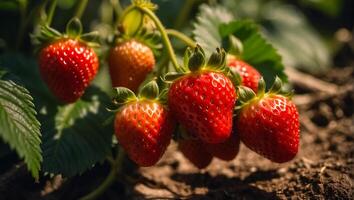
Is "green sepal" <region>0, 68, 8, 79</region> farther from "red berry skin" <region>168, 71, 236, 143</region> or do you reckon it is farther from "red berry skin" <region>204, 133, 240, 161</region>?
"red berry skin" <region>204, 133, 240, 161</region>

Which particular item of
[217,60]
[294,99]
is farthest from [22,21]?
[294,99]

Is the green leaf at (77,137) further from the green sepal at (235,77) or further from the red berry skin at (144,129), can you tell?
the green sepal at (235,77)

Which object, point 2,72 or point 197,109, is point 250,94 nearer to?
point 197,109

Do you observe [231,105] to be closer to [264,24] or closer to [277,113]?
[277,113]

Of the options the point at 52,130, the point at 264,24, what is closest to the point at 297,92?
the point at 264,24

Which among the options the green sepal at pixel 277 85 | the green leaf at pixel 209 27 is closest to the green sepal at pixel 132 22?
the green leaf at pixel 209 27

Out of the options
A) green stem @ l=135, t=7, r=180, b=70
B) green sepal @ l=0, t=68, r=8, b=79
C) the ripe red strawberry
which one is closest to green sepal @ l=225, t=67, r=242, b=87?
green stem @ l=135, t=7, r=180, b=70
